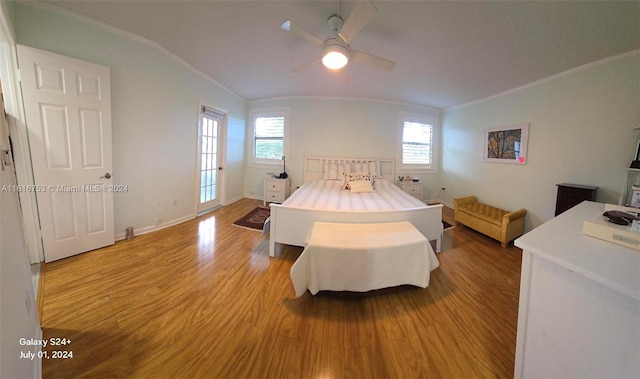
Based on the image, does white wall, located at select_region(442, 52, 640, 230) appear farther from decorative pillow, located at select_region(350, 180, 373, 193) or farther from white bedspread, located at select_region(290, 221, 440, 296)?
white bedspread, located at select_region(290, 221, 440, 296)

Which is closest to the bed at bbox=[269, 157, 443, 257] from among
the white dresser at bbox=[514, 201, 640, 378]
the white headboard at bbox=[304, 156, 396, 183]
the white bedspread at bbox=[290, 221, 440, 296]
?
the white bedspread at bbox=[290, 221, 440, 296]

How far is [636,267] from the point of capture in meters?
0.70

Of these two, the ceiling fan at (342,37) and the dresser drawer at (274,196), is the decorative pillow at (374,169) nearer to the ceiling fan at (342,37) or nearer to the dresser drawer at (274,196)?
the dresser drawer at (274,196)

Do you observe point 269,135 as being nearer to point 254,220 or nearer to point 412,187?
point 254,220

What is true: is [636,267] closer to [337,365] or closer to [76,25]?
[337,365]

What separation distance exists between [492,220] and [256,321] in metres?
3.37

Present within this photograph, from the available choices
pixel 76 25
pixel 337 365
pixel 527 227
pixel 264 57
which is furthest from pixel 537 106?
pixel 76 25

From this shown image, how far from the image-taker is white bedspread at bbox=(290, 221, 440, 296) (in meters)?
1.69

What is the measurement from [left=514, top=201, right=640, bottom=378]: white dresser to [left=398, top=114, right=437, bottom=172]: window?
13.7 ft

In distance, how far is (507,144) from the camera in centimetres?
360

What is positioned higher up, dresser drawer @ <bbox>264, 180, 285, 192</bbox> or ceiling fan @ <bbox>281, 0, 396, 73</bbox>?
ceiling fan @ <bbox>281, 0, 396, 73</bbox>

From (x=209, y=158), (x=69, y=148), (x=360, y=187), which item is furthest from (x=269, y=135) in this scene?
(x=69, y=148)

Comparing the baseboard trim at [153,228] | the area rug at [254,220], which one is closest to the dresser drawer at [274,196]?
the area rug at [254,220]

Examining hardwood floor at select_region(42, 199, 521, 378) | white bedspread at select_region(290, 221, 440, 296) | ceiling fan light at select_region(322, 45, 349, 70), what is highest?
ceiling fan light at select_region(322, 45, 349, 70)
